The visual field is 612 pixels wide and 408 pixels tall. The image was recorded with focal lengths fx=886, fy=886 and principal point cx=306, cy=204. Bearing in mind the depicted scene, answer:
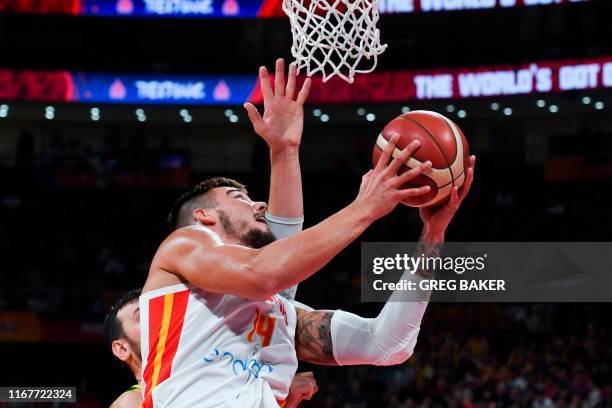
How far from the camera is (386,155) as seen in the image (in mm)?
2914

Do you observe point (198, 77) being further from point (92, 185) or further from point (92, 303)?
point (92, 303)

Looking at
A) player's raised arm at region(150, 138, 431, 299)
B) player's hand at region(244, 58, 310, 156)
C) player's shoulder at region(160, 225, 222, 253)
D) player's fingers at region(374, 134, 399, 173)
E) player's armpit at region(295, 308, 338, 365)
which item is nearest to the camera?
player's raised arm at region(150, 138, 431, 299)

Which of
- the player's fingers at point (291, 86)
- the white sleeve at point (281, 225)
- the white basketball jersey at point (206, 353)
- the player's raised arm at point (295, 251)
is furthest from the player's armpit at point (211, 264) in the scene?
the player's fingers at point (291, 86)

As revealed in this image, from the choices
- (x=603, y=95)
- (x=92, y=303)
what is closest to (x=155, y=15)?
(x=92, y=303)

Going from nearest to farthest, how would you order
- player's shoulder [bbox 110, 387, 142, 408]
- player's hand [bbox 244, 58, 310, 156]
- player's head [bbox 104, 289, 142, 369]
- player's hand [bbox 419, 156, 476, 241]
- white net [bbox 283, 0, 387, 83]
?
player's hand [bbox 419, 156, 476, 241]
player's hand [bbox 244, 58, 310, 156]
white net [bbox 283, 0, 387, 83]
player's head [bbox 104, 289, 142, 369]
player's shoulder [bbox 110, 387, 142, 408]

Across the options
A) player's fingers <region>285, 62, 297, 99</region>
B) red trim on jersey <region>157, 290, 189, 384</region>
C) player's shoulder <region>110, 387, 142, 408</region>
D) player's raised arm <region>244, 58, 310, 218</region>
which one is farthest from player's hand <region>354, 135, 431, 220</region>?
player's shoulder <region>110, 387, 142, 408</region>

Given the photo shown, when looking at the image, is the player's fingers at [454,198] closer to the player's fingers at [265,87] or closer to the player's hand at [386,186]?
the player's hand at [386,186]

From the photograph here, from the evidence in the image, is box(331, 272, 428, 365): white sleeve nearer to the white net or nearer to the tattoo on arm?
the tattoo on arm

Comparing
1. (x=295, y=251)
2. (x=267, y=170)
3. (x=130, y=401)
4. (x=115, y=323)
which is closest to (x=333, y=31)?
(x=295, y=251)

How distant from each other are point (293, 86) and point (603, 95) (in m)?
12.6

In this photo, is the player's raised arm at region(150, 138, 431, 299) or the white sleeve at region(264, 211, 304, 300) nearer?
the player's raised arm at region(150, 138, 431, 299)

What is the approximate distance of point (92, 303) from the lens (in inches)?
532

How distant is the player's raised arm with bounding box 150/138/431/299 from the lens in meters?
2.78

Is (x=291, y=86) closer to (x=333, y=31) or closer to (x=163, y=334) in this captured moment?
(x=333, y=31)
